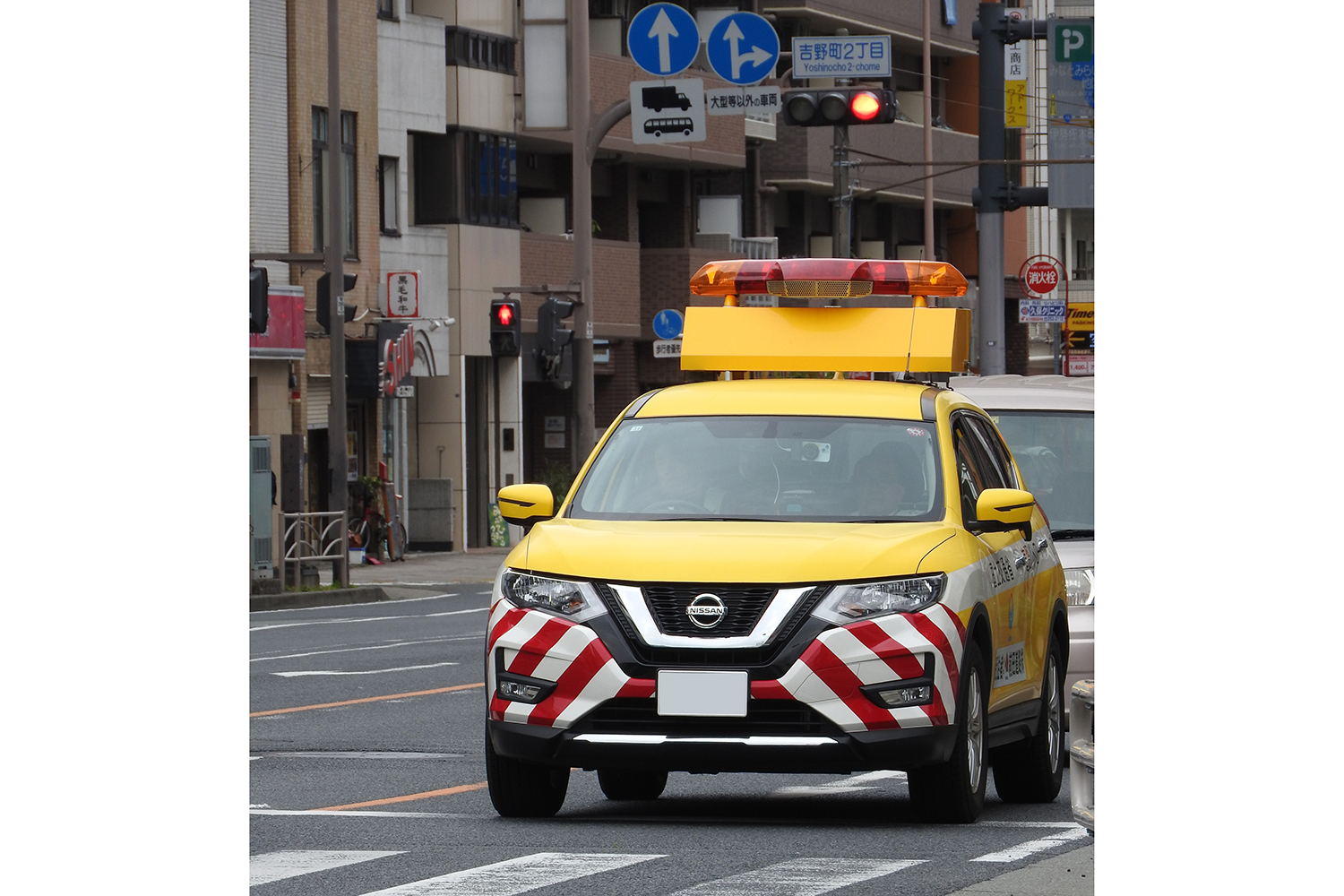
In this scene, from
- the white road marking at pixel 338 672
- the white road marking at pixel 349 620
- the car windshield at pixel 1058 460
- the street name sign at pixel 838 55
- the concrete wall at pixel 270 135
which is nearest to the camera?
the car windshield at pixel 1058 460

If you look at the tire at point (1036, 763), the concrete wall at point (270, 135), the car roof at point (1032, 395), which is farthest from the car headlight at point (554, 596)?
the concrete wall at point (270, 135)

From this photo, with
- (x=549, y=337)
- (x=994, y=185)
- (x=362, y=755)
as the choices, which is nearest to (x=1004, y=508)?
(x=362, y=755)

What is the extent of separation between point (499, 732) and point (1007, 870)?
213 cm

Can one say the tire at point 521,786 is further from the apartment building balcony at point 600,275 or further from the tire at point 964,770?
the apartment building balcony at point 600,275

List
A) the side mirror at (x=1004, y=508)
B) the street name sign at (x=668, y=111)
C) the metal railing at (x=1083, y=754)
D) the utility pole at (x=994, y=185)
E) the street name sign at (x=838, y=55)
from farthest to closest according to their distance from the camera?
1. the street name sign at (x=668, y=111)
2. the utility pole at (x=994, y=185)
3. the street name sign at (x=838, y=55)
4. the side mirror at (x=1004, y=508)
5. the metal railing at (x=1083, y=754)

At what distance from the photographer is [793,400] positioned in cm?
1059

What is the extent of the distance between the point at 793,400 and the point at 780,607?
1743mm

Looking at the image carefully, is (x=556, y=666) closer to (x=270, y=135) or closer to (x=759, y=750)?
(x=759, y=750)

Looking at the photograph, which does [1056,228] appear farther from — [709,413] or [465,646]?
[709,413]

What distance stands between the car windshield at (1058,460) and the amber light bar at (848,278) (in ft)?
7.75

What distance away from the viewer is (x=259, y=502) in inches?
1196

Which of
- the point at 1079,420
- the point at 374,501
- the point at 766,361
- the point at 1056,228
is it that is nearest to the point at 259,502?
the point at 374,501

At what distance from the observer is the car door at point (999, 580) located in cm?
997

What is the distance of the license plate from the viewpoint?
356 inches
